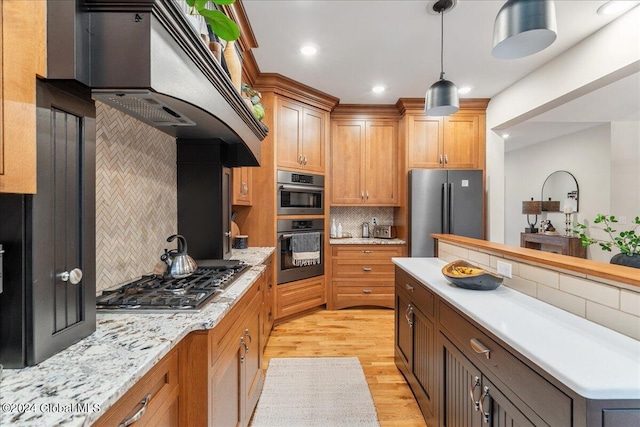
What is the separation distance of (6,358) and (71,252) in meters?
0.27

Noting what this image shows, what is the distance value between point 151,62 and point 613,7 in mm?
2991

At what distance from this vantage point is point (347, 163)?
409 cm

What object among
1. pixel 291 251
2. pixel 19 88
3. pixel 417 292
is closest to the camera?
pixel 19 88

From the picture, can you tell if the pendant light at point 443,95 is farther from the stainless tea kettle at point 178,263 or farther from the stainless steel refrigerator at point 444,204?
the stainless tea kettle at point 178,263

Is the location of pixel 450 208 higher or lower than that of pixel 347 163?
lower

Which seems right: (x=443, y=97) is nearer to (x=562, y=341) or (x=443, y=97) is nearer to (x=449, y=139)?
(x=562, y=341)

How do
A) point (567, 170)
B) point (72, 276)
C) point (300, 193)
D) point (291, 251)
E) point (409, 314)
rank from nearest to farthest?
1. point (72, 276)
2. point (409, 314)
3. point (291, 251)
4. point (300, 193)
5. point (567, 170)

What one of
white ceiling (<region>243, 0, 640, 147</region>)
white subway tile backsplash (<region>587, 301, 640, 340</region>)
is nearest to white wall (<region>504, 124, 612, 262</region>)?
white ceiling (<region>243, 0, 640, 147</region>)

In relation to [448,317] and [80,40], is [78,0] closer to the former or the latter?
[80,40]

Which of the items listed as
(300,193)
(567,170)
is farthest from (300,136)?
(567,170)

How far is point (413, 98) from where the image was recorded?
12.6 feet

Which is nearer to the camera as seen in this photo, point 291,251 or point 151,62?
point 151,62

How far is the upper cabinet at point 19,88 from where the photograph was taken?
0.66 metres

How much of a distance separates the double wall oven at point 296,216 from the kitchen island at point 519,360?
1811 mm
